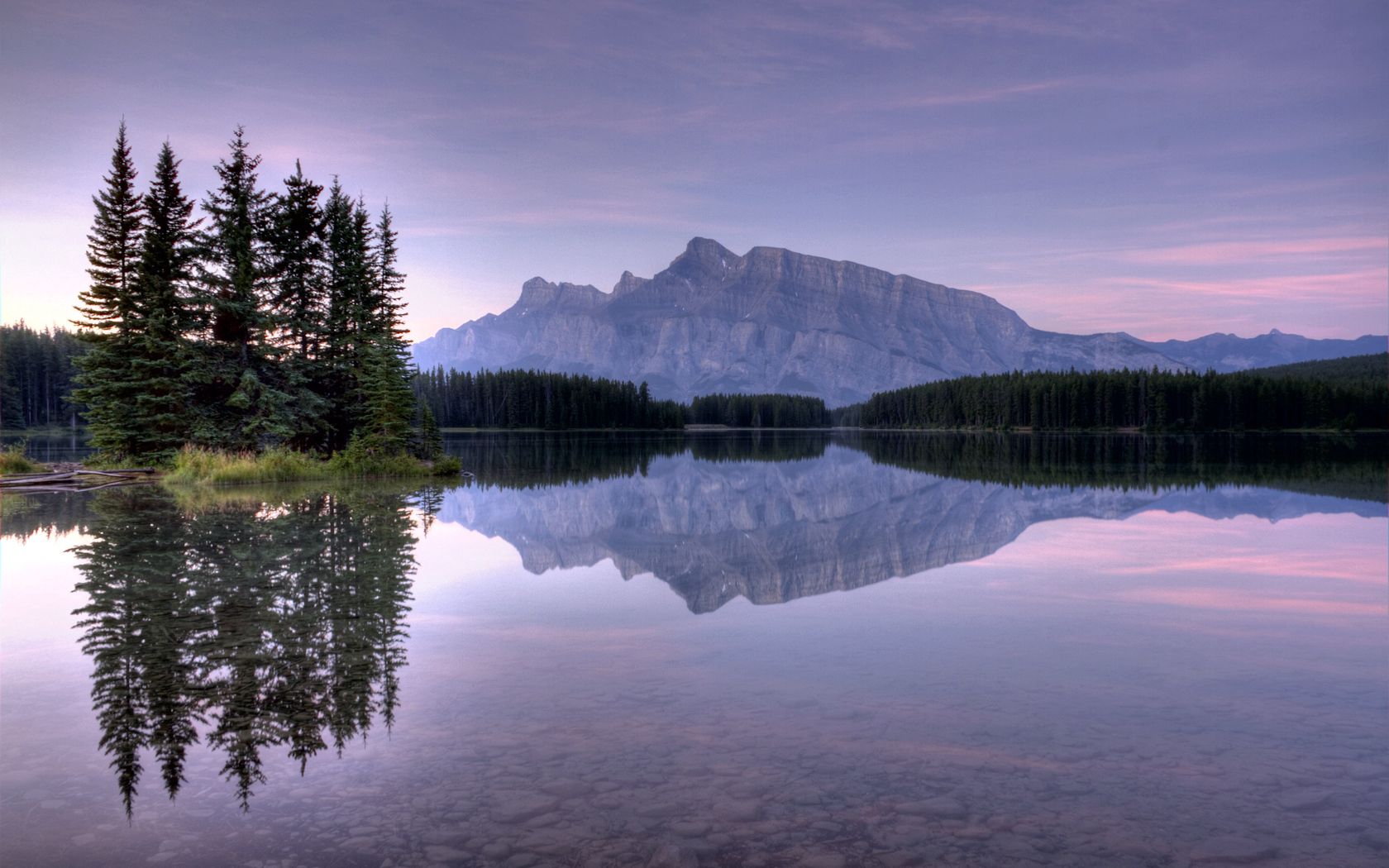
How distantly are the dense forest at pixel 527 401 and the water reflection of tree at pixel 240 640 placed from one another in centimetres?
15944

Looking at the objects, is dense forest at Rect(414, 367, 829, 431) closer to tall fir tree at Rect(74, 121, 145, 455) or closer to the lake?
tall fir tree at Rect(74, 121, 145, 455)

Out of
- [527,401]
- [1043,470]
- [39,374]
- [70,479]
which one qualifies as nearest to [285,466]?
[70,479]

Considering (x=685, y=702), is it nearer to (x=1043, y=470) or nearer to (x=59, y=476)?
(x=59, y=476)

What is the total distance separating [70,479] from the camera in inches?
1441

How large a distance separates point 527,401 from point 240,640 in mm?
172102

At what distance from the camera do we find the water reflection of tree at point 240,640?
7.95 metres

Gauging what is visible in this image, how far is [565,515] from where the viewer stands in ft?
96.1

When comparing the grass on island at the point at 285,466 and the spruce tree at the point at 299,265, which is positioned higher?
the spruce tree at the point at 299,265

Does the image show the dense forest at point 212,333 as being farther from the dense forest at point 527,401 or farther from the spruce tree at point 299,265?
the dense forest at point 527,401

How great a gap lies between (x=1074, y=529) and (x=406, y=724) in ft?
70.1

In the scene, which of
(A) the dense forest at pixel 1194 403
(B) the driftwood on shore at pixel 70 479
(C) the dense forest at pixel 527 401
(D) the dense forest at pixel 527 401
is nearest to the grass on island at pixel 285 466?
(B) the driftwood on shore at pixel 70 479

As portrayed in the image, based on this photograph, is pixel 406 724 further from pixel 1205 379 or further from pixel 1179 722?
pixel 1205 379

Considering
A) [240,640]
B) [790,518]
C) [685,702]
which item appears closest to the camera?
[685,702]

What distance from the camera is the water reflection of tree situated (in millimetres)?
7949
